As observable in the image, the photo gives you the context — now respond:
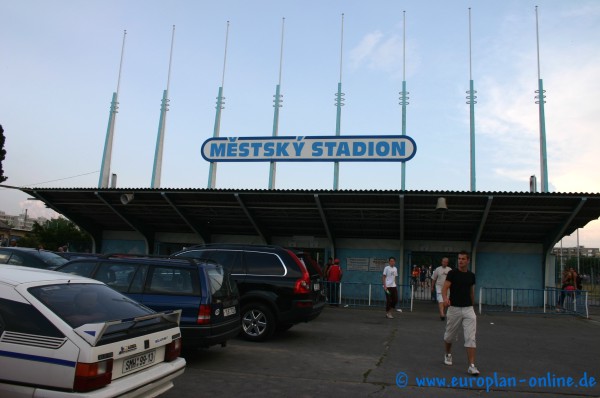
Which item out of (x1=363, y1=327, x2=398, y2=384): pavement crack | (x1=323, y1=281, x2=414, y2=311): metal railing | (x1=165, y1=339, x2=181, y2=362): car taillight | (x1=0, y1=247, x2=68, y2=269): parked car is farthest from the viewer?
(x1=323, y1=281, x2=414, y2=311): metal railing

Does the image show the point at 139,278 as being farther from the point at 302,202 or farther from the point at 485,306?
the point at 485,306

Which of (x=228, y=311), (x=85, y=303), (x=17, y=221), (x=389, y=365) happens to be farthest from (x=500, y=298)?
(x=17, y=221)

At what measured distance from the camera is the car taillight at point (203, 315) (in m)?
7.01

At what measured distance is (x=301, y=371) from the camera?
7211mm

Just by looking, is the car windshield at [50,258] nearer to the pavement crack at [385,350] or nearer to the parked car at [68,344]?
the pavement crack at [385,350]

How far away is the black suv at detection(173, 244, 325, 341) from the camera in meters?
9.45

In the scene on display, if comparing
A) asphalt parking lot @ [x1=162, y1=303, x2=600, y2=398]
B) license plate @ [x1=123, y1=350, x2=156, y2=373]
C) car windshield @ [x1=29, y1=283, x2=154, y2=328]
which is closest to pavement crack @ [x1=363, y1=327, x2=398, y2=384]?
asphalt parking lot @ [x1=162, y1=303, x2=600, y2=398]

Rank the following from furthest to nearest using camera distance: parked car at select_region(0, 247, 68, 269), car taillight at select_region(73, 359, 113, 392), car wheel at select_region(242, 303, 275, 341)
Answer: parked car at select_region(0, 247, 68, 269), car wheel at select_region(242, 303, 275, 341), car taillight at select_region(73, 359, 113, 392)

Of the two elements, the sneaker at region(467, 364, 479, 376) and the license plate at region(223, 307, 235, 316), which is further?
the license plate at region(223, 307, 235, 316)

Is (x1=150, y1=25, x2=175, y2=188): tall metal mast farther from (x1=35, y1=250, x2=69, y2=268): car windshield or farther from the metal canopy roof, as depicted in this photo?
(x1=35, y1=250, x2=69, y2=268): car windshield

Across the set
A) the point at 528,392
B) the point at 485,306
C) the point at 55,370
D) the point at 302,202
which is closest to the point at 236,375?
the point at 55,370

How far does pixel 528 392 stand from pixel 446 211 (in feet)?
38.0

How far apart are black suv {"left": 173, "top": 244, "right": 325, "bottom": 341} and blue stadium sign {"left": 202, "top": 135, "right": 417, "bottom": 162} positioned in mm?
10528

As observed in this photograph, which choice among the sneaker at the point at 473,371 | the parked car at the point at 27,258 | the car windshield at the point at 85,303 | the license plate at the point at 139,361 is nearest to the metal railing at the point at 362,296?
the parked car at the point at 27,258
